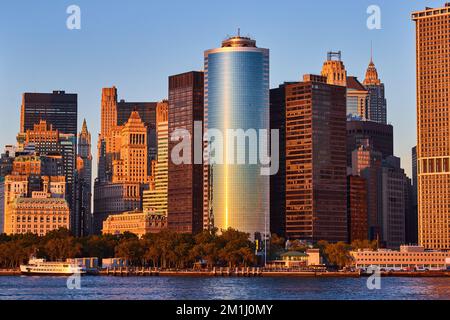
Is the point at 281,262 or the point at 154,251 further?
the point at 281,262

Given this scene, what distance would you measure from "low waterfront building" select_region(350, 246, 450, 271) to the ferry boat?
5127 centimetres

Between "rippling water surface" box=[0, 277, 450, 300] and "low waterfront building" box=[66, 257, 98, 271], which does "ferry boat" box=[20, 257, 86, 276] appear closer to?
"low waterfront building" box=[66, 257, 98, 271]

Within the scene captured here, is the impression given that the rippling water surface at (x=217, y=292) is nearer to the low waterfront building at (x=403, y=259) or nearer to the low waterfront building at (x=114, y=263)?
the low waterfront building at (x=114, y=263)

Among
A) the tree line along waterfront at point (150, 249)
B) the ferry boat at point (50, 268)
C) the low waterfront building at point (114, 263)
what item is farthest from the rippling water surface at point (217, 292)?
the tree line along waterfront at point (150, 249)

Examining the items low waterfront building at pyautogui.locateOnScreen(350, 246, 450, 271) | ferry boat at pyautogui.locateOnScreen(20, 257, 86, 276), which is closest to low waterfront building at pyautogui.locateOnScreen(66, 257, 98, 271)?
ferry boat at pyautogui.locateOnScreen(20, 257, 86, 276)

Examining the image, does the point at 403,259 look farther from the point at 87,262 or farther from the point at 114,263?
the point at 87,262

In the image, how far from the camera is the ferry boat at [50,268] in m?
159

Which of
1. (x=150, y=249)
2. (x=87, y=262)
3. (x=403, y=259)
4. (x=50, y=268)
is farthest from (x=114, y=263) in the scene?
(x=403, y=259)

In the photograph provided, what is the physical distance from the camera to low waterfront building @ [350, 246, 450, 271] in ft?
606

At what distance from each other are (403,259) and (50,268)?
219 feet
